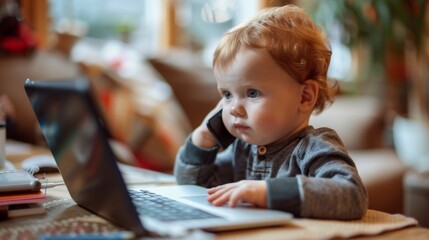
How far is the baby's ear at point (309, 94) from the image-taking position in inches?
36.6

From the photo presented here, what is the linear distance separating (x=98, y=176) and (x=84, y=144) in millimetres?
45

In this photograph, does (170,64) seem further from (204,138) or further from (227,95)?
(227,95)

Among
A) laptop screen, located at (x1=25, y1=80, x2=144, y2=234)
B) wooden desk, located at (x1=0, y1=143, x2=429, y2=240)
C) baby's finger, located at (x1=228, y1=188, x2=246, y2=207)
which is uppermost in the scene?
laptop screen, located at (x1=25, y1=80, x2=144, y2=234)

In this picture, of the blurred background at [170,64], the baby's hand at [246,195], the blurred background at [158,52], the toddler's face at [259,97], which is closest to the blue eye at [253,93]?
the toddler's face at [259,97]

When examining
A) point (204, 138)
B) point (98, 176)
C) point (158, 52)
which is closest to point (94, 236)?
point (98, 176)

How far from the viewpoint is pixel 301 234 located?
68cm

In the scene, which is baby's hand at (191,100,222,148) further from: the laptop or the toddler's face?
the laptop

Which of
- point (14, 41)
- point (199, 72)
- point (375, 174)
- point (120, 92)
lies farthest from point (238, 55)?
point (199, 72)

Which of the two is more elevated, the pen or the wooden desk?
the pen

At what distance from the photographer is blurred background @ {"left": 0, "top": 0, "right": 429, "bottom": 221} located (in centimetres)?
237

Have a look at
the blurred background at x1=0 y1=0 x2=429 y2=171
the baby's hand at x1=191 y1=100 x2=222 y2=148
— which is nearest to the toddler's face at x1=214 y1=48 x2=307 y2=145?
the baby's hand at x1=191 y1=100 x2=222 y2=148

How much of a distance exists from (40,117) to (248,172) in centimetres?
38

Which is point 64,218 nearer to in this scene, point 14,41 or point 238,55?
point 238,55

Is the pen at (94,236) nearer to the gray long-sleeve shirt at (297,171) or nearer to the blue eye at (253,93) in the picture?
the gray long-sleeve shirt at (297,171)
